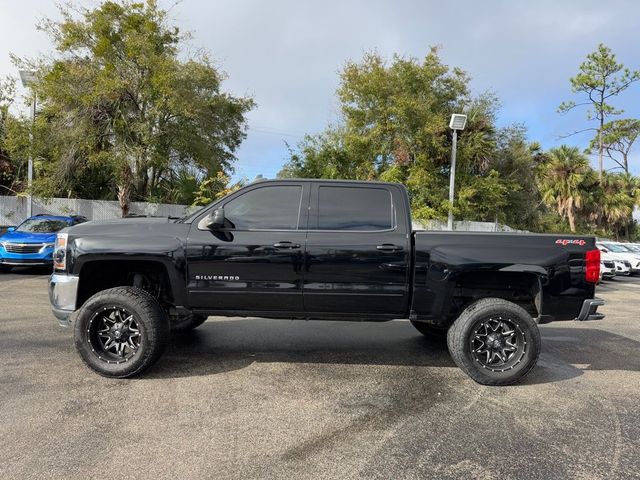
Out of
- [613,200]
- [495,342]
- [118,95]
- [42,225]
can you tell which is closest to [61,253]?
[495,342]

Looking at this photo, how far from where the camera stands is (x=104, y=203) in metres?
20.7

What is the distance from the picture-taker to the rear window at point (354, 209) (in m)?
4.85

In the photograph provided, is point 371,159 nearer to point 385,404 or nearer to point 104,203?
point 104,203

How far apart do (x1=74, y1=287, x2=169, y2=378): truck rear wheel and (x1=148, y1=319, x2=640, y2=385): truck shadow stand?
30cm

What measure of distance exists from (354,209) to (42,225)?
38.8ft

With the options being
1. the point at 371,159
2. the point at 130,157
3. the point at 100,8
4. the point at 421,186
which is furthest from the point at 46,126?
the point at 421,186

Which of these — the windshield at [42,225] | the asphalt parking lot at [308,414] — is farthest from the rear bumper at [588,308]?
the windshield at [42,225]

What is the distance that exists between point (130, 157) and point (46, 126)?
10.8 ft

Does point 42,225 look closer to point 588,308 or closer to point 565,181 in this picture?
point 588,308

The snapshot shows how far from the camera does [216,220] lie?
15.0ft

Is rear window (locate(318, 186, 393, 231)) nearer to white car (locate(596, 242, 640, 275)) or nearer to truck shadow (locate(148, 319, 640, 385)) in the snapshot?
truck shadow (locate(148, 319, 640, 385))

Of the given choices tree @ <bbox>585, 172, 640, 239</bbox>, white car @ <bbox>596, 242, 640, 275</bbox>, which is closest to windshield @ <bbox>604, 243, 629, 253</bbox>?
white car @ <bbox>596, 242, 640, 275</bbox>

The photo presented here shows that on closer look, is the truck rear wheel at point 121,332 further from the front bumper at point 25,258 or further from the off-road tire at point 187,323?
the front bumper at point 25,258

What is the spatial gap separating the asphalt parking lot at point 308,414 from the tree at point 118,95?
45.6 feet
